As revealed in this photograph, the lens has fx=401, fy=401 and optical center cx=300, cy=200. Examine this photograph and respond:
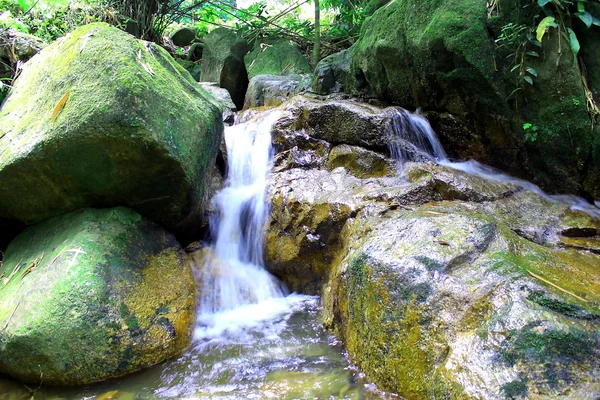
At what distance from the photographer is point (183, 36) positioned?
1195 centimetres

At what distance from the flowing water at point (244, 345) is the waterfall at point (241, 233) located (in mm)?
11

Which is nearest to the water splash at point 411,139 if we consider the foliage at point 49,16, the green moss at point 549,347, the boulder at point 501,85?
the boulder at point 501,85

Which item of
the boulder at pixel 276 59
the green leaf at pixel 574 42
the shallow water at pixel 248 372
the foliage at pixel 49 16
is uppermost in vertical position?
the foliage at pixel 49 16

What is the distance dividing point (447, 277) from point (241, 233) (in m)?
2.74

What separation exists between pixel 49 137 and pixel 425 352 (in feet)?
10.2

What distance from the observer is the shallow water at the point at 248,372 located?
255 centimetres

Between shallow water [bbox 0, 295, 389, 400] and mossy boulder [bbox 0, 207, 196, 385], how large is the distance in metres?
0.12

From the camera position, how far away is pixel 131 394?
→ 2672mm

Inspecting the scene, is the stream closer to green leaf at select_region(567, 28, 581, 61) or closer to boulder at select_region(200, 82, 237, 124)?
boulder at select_region(200, 82, 237, 124)

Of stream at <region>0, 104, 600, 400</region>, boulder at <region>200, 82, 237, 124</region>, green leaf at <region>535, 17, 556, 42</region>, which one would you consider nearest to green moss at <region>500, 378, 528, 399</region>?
stream at <region>0, 104, 600, 400</region>

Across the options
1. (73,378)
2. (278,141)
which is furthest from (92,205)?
(278,141)

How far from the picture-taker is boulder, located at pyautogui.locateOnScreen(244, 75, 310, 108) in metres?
7.61

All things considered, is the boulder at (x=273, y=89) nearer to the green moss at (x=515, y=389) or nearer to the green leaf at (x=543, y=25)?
the green leaf at (x=543, y=25)

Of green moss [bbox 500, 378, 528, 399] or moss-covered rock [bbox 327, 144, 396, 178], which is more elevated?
moss-covered rock [bbox 327, 144, 396, 178]
